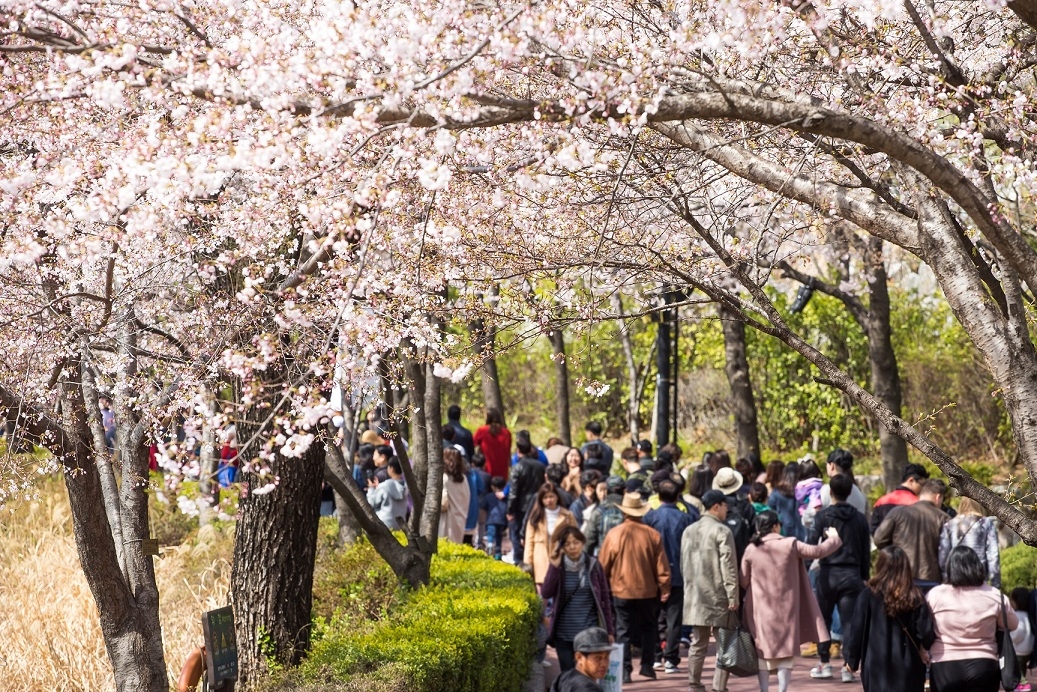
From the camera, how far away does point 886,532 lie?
32.5ft

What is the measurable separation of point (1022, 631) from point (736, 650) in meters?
2.09

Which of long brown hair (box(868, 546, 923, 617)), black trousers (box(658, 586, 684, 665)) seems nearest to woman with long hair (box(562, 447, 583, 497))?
black trousers (box(658, 586, 684, 665))

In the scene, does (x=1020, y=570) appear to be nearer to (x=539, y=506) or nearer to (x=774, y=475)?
(x=774, y=475)

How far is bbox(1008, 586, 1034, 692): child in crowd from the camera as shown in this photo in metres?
8.91

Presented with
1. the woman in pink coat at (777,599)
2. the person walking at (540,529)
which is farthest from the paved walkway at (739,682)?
the person walking at (540,529)

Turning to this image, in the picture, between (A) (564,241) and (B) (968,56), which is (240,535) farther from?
(B) (968,56)

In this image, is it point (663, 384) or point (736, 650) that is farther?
point (663, 384)

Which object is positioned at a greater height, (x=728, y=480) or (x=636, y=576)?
(x=728, y=480)

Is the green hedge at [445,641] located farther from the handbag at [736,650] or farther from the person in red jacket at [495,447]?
the person in red jacket at [495,447]

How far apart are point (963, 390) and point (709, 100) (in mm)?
15868

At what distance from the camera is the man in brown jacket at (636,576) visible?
33.8 feet

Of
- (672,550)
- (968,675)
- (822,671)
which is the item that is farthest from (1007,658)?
(672,550)

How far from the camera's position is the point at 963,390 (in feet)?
62.8

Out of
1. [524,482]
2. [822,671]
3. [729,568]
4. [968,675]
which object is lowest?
[822,671]
